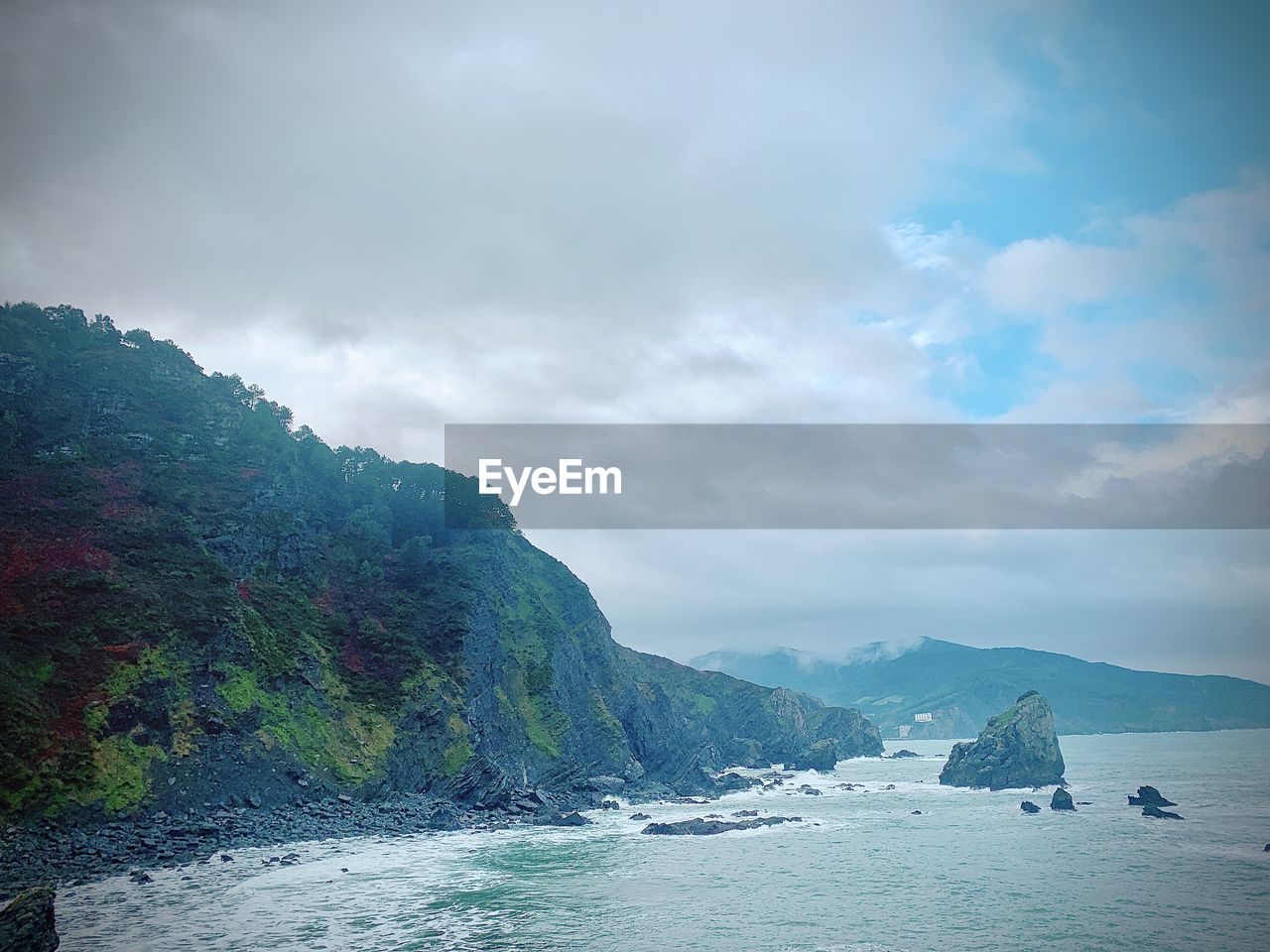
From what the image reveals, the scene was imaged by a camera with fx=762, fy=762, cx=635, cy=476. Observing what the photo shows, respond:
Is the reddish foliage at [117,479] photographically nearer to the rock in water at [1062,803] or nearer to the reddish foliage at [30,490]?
the reddish foliage at [30,490]

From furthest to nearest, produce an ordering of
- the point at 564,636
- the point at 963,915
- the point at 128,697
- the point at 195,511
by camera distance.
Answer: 1. the point at 564,636
2. the point at 195,511
3. the point at 128,697
4. the point at 963,915

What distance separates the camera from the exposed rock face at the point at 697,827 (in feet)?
208

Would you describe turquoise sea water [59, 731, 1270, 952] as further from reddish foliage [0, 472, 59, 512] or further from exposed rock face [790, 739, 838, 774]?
exposed rock face [790, 739, 838, 774]

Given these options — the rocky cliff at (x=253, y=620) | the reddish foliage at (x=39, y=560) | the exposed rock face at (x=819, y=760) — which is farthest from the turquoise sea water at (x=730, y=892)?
the exposed rock face at (x=819, y=760)

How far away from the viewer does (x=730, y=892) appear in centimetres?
4241

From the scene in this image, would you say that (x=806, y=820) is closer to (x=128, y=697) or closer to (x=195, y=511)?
(x=128, y=697)

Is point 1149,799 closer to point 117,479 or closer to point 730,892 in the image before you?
point 730,892

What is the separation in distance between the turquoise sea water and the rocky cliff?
37.4 ft

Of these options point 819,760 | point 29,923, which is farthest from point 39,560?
point 819,760

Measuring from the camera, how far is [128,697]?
52250mm

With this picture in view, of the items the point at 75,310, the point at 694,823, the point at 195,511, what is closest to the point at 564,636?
the point at 694,823

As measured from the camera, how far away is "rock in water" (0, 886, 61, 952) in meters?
24.0

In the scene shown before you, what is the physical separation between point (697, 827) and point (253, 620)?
138ft

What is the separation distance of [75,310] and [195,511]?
5020 centimetres
